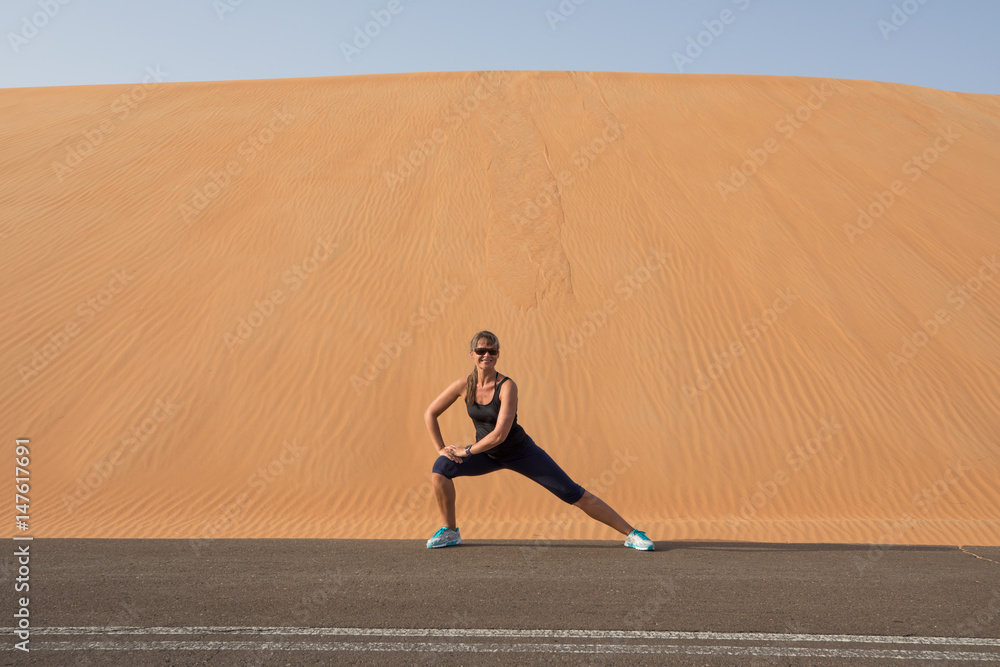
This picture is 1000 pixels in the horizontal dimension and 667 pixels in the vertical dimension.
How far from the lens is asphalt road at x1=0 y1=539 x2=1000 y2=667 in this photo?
289cm

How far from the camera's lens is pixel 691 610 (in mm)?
3434

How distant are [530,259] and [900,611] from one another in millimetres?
10232
